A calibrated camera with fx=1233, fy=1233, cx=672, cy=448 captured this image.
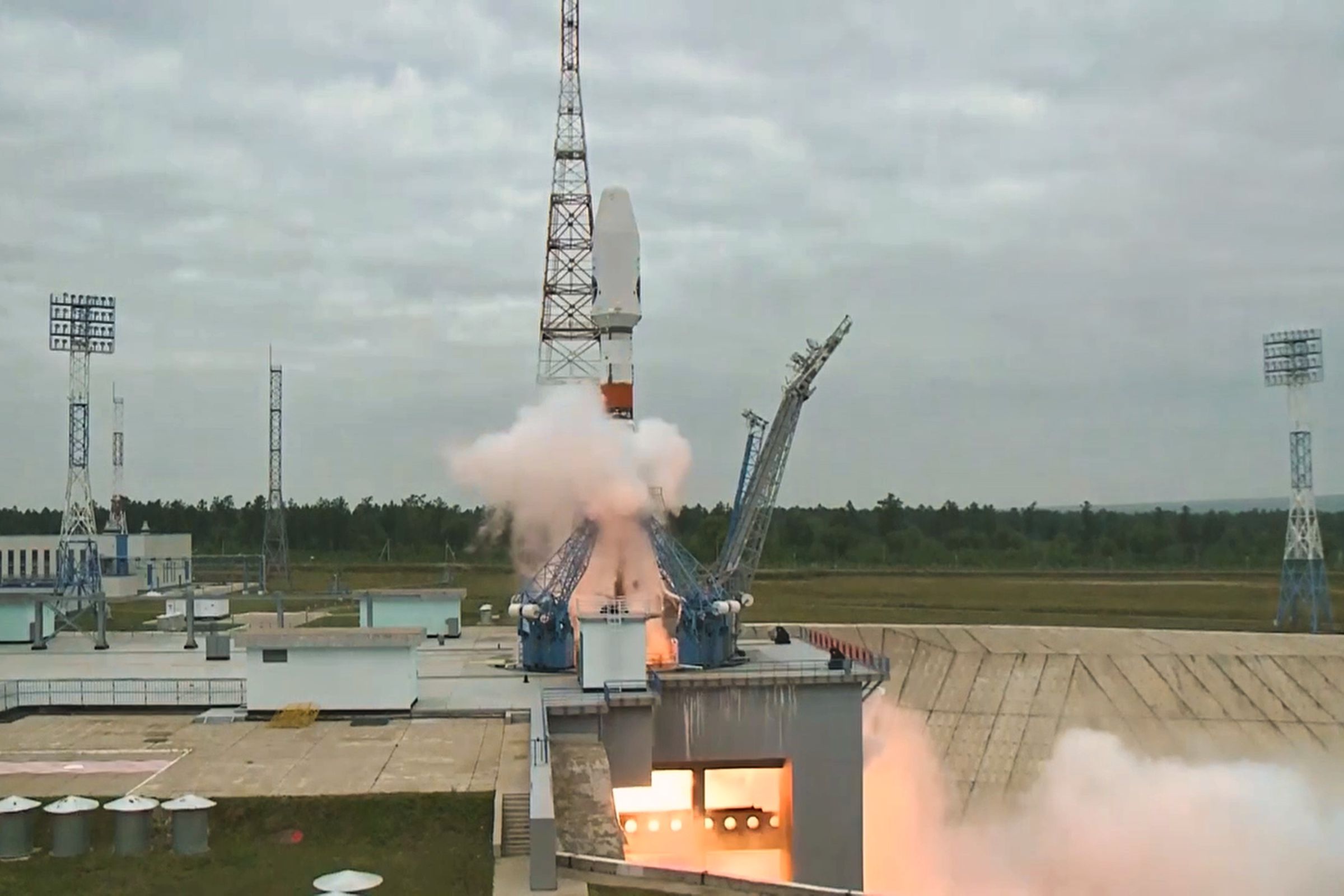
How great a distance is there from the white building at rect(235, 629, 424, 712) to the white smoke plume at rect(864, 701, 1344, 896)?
19.3m

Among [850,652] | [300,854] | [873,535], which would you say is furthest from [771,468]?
[873,535]

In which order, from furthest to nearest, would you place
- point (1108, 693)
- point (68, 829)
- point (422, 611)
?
point (1108, 693) → point (422, 611) → point (68, 829)

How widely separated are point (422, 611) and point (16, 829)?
29277mm

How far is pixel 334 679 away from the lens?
31.2m

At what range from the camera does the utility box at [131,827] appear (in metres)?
20.3

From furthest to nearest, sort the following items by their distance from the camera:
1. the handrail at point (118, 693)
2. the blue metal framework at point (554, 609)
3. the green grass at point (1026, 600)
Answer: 1. the green grass at point (1026, 600)
2. the blue metal framework at point (554, 609)
3. the handrail at point (118, 693)

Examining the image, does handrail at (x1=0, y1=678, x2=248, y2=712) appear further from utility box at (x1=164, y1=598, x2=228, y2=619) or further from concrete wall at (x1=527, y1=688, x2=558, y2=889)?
utility box at (x1=164, y1=598, x2=228, y2=619)

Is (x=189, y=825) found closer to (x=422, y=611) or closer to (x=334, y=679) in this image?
(x=334, y=679)

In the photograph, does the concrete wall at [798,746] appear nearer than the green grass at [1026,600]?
Yes

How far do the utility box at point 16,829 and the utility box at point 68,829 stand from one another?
1.21ft

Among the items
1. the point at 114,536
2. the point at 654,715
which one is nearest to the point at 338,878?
the point at 654,715

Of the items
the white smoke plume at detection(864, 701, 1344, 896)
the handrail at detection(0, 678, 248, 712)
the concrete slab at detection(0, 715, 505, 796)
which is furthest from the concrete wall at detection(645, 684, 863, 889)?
the handrail at detection(0, 678, 248, 712)

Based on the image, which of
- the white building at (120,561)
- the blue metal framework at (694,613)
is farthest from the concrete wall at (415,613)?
the white building at (120,561)

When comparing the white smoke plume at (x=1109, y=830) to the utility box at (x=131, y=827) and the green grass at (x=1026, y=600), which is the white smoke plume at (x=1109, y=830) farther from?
the utility box at (x=131, y=827)
